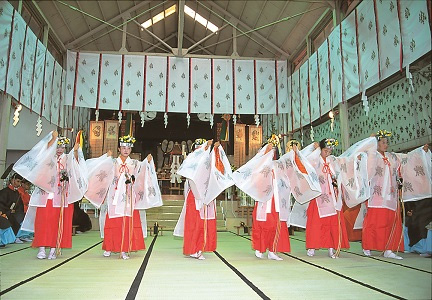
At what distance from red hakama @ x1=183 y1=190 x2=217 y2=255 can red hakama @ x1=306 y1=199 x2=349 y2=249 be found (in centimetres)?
114

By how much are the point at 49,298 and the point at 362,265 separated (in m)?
2.76

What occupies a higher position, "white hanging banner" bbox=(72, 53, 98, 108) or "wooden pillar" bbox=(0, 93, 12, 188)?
"white hanging banner" bbox=(72, 53, 98, 108)

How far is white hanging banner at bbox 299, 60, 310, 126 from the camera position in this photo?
8.67m

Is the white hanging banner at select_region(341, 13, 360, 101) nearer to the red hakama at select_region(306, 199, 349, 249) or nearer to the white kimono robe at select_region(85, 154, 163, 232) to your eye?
the red hakama at select_region(306, 199, 349, 249)

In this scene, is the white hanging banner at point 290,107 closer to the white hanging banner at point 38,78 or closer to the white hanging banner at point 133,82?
the white hanging banner at point 133,82

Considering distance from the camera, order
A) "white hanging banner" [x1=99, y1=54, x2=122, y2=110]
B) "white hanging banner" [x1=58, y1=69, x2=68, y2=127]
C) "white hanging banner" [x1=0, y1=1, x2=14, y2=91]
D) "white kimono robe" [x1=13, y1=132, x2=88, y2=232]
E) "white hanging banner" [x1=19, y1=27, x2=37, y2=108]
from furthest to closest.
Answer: "white hanging banner" [x1=99, y1=54, x2=122, y2=110] < "white hanging banner" [x1=58, y1=69, x2=68, y2=127] < "white hanging banner" [x1=19, y1=27, x2=37, y2=108] < "white hanging banner" [x1=0, y1=1, x2=14, y2=91] < "white kimono robe" [x1=13, y1=132, x2=88, y2=232]

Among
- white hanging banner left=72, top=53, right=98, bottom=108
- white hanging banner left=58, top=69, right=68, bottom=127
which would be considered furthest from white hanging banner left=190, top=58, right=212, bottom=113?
white hanging banner left=58, top=69, right=68, bottom=127

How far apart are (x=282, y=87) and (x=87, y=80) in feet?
17.3

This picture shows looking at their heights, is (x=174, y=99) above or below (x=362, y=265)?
above

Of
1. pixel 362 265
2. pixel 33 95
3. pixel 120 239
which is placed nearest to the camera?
pixel 362 265

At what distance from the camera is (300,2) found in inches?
318

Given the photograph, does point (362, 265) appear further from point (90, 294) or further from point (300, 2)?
point (300, 2)

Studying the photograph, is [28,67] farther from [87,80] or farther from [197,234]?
[197,234]

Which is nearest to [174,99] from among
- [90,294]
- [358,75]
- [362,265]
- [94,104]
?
[94,104]
